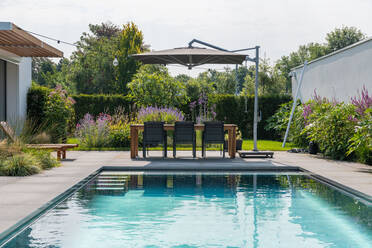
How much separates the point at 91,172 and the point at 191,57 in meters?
4.93

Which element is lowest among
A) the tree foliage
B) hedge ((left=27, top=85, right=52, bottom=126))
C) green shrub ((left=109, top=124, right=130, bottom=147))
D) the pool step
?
the pool step

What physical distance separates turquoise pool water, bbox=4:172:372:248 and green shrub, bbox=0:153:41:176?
1259 millimetres

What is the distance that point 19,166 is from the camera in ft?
27.0

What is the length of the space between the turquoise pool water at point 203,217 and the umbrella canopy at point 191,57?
4.30 meters

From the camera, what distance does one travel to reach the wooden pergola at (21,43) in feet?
30.0

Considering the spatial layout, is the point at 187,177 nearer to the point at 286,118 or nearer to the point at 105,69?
the point at 286,118

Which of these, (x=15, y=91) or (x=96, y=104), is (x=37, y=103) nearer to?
(x=15, y=91)

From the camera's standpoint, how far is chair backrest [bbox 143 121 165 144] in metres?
11.1

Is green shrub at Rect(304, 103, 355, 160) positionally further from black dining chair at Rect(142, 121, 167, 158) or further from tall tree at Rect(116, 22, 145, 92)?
tall tree at Rect(116, 22, 145, 92)

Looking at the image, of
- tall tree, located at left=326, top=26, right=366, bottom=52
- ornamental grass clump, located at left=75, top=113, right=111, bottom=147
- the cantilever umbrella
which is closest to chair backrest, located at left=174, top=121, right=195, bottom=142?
the cantilever umbrella

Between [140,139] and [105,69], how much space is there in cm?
2210

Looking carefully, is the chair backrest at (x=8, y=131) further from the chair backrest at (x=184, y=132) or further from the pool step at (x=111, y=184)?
the chair backrest at (x=184, y=132)

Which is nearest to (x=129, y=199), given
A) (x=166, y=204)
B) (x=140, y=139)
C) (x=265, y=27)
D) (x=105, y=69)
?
(x=166, y=204)

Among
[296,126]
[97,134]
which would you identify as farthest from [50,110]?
[296,126]
